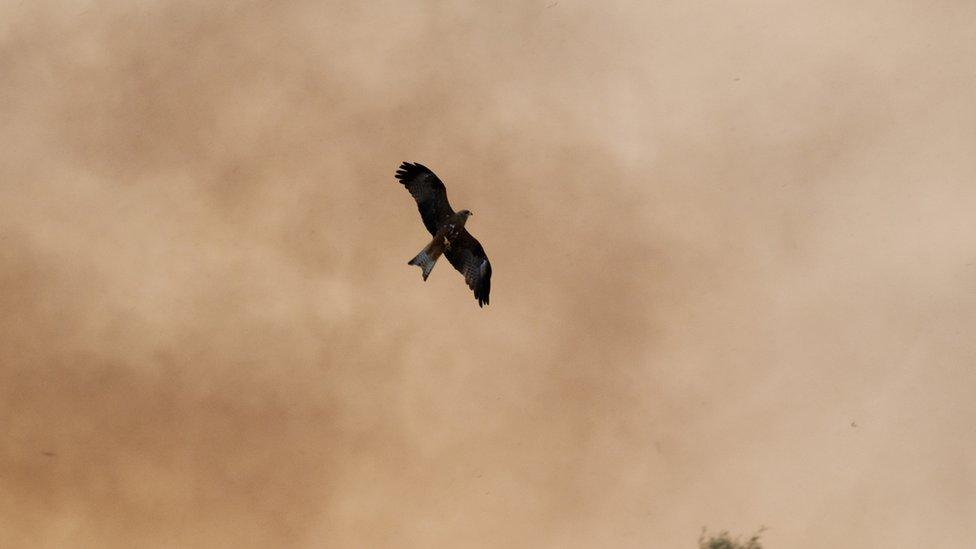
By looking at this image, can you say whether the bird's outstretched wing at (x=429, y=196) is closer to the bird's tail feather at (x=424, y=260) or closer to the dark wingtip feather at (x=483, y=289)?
the bird's tail feather at (x=424, y=260)

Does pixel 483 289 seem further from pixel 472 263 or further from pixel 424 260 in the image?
pixel 424 260

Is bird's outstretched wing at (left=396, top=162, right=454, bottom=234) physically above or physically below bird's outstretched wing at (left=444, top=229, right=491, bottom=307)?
above

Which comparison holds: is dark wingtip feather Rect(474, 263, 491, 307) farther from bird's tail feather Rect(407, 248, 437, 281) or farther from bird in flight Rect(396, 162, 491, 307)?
bird's tail feather Rect(407, 248, 437, 281)

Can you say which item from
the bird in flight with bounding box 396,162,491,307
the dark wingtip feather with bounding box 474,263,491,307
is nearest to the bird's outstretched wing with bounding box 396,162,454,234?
the bird in flight with bounding box 396,162,491,307

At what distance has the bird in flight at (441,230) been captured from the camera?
45.6 meters

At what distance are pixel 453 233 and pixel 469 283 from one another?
1835 millimetres

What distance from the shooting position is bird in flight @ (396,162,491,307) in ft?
150

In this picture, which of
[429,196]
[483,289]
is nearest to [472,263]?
[483,289]

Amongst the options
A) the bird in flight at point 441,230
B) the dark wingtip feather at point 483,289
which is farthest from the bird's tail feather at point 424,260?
the dark wingtip feather at point 483,289

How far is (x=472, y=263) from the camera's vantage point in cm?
4638

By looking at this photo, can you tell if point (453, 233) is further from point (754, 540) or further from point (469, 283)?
point (754, 540)

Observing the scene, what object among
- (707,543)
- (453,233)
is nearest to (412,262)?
(453,233)

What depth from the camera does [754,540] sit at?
51.2 m

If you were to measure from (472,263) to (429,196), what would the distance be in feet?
8.56
